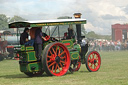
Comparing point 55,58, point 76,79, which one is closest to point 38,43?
point 55,58

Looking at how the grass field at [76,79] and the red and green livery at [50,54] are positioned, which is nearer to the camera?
the grass field at [76,79]

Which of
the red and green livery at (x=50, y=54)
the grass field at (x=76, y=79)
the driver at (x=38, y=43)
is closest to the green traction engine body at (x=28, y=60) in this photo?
the red and green livery at (x=50, y=54)

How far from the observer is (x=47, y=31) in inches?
431

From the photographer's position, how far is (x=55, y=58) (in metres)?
10.1

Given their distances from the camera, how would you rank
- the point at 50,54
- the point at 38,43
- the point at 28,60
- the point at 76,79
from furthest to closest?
the point at 50,54
the point at 38,43
the point at 28,60
the point at 76,79

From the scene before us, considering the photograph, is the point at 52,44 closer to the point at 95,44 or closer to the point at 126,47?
the point at 95,44

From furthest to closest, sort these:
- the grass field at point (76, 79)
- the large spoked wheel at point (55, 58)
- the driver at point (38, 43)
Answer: the driver at point (38, 43) → the large spoked wheel at point (55, 58) → the grass field at point (76, 79)

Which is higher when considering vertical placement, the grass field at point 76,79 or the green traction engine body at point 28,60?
the green traction engine body at point 28,60

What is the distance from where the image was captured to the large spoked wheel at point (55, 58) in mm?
9680

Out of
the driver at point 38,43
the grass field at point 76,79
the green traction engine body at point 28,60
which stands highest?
the driver at point 38,43

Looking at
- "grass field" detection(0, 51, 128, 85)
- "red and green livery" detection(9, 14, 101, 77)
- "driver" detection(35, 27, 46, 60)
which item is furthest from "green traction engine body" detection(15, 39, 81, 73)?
"grass field" detection(0, 51, 128, 85)

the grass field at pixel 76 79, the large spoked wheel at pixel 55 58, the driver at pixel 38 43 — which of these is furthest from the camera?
the driver at pixel 38 43

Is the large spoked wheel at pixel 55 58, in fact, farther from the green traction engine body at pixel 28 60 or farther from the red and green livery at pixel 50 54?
the green traction engine body at pixel 28 60

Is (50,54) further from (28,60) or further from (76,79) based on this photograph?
(76,79)
